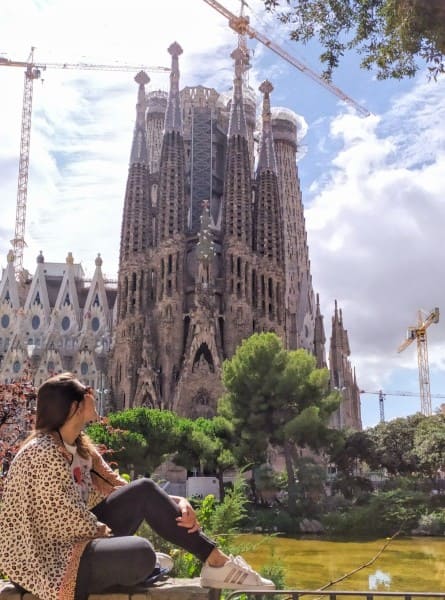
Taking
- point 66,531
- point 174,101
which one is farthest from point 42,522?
point 174,101

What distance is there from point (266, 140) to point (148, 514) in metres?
49.0

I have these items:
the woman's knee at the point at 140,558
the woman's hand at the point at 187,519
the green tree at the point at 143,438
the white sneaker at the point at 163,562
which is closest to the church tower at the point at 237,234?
the green tree at the point at 143,438

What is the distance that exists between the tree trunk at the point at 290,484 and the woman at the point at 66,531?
74.0 feet

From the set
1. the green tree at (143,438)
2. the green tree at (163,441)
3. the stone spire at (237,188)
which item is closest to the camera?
the green tree at (143,438)

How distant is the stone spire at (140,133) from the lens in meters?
48.5

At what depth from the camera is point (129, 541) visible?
3.23 m

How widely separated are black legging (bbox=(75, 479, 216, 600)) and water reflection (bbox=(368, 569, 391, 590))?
8.21 m

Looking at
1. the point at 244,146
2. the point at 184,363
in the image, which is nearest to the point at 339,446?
the point at 184,363

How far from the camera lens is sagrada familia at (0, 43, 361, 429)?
42062 mm

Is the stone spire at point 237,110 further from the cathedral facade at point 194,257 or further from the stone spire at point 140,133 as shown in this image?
the stone spire at point 140,133

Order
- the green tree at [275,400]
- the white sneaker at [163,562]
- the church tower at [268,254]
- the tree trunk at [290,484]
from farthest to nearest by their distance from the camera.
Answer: the church tower at [268,254] < the green tree at [275,400] < the tree trunk at [290,484] < the white sneaker at [163,562]

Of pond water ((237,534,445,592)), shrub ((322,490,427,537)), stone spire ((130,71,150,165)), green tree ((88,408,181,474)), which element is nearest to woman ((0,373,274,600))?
pond water ((237,534,445,592))

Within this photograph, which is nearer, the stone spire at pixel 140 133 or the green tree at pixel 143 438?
the green tree at pixel 143 438

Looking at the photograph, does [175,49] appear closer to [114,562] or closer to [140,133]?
[140,133]
